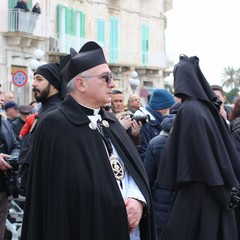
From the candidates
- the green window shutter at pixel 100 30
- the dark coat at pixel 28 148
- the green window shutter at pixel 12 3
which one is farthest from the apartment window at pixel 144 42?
the dark coat at pixel 28 148

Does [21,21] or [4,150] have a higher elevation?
[21,21]

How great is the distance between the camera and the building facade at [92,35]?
2722 centimetres

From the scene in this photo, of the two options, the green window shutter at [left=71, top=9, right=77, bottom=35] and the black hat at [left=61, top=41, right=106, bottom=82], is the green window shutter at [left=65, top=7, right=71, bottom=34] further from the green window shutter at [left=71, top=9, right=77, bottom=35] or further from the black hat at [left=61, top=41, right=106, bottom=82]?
the black hat at [left=61, top=41, right=106, bottom=82]

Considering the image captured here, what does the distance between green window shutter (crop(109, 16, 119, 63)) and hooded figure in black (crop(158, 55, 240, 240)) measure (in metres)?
29.7

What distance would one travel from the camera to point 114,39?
115ft

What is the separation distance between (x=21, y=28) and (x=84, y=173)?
23644mm

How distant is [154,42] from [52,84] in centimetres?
3351

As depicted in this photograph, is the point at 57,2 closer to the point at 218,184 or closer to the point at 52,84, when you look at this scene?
the point at 52,84

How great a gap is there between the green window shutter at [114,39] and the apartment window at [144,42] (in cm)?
299

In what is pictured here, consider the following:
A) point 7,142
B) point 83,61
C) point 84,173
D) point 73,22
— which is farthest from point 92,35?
point 84,173

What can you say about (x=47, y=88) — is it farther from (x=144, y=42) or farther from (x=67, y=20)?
(x=144, y=42)

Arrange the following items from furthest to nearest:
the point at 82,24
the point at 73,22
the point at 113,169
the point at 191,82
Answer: the point at 82,24
the point at 73,22
the point at 191,82
the point at 113,169

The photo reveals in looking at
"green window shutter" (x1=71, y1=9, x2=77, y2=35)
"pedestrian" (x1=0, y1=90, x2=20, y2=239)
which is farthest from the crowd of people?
"green window shutter" (x1=71, y1=9, x2=77, y2=35)

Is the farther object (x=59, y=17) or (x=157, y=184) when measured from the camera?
(x=59, y=17)
